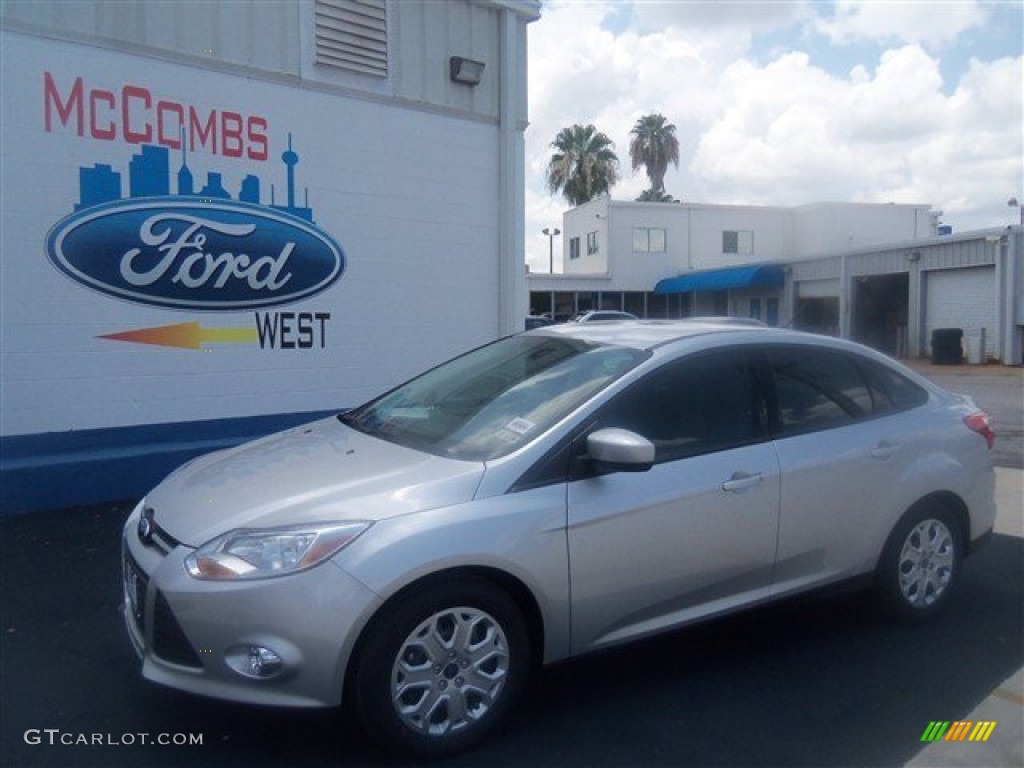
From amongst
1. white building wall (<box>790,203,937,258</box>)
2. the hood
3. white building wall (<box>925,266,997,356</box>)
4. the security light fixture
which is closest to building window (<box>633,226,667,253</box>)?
white building wall (<box>790,203,937,258</box>)

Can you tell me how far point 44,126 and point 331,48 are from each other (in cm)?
273

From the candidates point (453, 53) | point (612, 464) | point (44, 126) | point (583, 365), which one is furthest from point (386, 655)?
point (453, 53)

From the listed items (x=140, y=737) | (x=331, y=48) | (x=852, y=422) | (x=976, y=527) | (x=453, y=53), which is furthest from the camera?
(x=453, y=53)

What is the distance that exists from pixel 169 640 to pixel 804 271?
3193 cm

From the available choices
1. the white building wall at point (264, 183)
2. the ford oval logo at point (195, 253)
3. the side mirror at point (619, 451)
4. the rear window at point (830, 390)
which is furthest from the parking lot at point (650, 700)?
the ford oval logo at point (195, 253)

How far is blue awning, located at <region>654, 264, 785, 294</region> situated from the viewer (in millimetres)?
32997

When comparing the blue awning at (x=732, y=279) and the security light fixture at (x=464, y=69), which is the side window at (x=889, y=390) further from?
the blue awning at (x=732, y=279)

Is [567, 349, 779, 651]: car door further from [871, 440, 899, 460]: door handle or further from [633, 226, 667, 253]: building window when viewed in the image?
[633, 226, 667, 253]: building window

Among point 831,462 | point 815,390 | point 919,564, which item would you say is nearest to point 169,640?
point 831,462

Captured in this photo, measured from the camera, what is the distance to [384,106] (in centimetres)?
908

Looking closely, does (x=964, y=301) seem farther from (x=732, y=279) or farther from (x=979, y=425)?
(x=979, y=425)

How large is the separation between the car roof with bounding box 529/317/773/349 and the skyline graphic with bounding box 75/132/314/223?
421 cm

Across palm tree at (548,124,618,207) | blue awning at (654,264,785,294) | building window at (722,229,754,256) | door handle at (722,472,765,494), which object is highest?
palm tree at (548,124,618,207)

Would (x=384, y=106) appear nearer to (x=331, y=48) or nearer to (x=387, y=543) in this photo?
(x=331, y=48)
